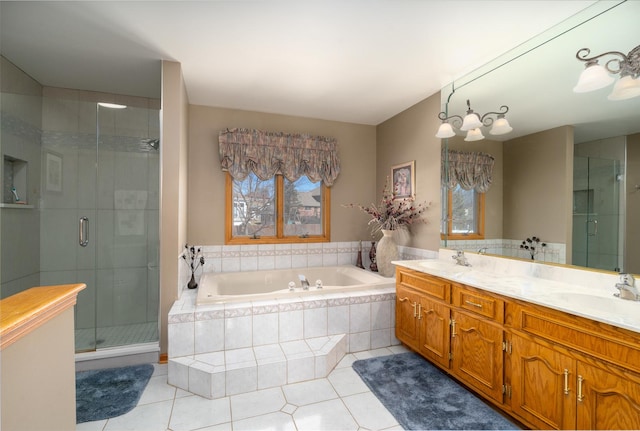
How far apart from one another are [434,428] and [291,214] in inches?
104

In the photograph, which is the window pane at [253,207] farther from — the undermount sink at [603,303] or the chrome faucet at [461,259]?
the undermount sink at [603,303]

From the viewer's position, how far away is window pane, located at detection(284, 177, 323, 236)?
3.75 m

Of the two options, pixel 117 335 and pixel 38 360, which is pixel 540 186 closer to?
pixel 38 360

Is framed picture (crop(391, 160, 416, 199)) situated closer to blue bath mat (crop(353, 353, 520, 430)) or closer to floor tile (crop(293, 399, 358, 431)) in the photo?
blue bath mat (crop(353, 353, 520, 430))

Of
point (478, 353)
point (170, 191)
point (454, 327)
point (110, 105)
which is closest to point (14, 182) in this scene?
point (110, 105)

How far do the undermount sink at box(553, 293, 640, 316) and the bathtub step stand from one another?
1.63 meters

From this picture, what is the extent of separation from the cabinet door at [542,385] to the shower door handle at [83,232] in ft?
12.3

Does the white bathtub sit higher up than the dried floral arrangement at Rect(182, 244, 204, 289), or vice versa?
the dried floral arrangement at Rect(182, 244, 204, 289)

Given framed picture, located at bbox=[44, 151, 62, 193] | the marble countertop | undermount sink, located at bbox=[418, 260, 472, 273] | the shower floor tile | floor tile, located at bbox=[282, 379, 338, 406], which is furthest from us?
framed picture, located at bbox=[44, 151, 62, 193]

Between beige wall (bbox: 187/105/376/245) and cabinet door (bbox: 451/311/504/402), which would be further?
beige wall (bbox: 187/105/376/245)

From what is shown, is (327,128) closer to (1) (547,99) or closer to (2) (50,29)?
(1) (547,99)

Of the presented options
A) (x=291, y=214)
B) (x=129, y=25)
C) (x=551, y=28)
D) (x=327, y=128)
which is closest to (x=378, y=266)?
(x=291, y=214)

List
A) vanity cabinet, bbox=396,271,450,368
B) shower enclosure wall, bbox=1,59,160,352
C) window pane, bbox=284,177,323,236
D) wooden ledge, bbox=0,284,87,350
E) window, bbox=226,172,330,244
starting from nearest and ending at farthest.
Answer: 1. wooden ledge, bbox=0,284,87,350
2. vanity cabinet, bbox=396,271,450,368
3. shower enclosure wall, bbox=1,59,160,352
4. window, bbox=226,172,330,244
5. window pane, bbox=284,177,323,236

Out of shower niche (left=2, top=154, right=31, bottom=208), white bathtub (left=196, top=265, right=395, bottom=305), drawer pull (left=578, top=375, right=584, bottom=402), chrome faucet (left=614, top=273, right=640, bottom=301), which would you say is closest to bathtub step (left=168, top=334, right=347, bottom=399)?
white bathtub (left=196, top=265, right=395, bottom=305)
